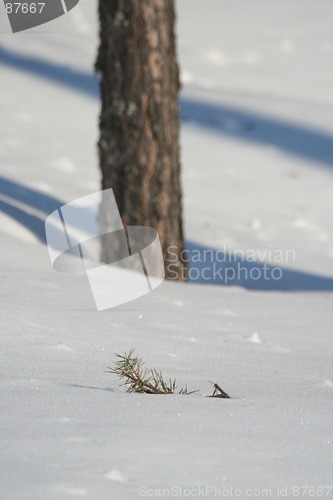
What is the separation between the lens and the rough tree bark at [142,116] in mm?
4941

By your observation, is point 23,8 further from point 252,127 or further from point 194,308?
point 194,308

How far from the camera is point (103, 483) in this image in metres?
1.76

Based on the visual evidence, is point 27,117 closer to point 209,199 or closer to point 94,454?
point 209,199

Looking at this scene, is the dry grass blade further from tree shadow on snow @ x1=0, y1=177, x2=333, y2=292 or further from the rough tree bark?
tree shadow on snow @ x1=0, y1=177, x2=333, y2=292

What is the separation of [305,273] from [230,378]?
10.1 feet

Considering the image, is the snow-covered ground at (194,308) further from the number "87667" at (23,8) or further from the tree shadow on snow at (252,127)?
the number "87667" at (23,8)

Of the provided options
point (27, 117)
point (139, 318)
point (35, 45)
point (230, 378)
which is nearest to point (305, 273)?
Answer: point (139, 318)

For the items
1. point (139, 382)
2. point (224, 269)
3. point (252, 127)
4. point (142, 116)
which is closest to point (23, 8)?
point (252, 127)

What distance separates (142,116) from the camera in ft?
16.4

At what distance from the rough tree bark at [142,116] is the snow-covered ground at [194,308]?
537 millimetres

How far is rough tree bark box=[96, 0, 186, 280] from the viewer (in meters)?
4.94

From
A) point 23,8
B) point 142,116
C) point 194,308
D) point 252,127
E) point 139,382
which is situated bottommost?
point 252,127

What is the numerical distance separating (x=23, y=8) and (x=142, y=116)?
20.8 feet

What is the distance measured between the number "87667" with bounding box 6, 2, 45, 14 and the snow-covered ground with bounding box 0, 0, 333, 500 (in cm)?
34
